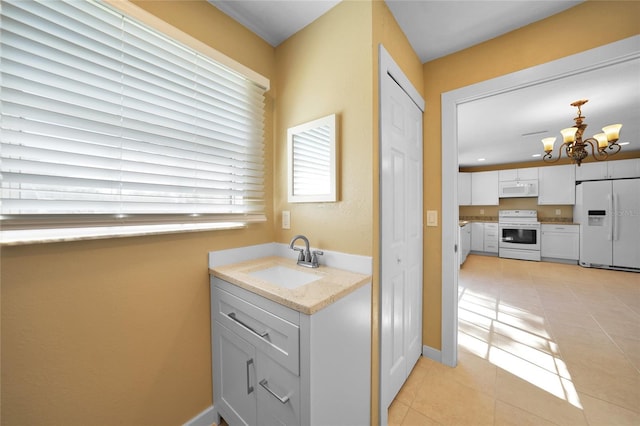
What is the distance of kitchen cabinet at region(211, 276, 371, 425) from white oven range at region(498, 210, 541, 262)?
6.30 m

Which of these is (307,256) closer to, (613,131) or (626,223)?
(613,131)

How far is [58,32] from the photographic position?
0.90 metres

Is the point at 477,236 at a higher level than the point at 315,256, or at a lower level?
lower

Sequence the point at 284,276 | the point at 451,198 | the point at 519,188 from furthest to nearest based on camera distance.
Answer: the point at 519,188, the point at 451,198, the point at 284,276

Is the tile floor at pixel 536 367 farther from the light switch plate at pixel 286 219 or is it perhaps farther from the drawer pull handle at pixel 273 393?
the light switch plate at pixel 286 219

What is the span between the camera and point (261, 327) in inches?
41.2

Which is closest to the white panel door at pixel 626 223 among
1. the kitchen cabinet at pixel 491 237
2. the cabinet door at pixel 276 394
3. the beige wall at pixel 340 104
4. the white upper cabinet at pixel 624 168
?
the white upper cabinet at pixel 624 168


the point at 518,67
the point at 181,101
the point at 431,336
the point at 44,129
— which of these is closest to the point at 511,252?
the point at 431,336

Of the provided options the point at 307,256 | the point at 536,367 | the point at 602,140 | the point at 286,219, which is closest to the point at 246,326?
the point at 307,256

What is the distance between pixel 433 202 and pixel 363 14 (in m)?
1.39

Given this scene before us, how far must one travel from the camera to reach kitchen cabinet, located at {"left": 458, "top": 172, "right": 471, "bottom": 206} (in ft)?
20.4

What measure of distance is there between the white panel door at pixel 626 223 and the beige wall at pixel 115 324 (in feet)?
23.1

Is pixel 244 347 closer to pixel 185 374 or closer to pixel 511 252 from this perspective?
pixel 185 374

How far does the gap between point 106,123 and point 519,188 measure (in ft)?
24.9
